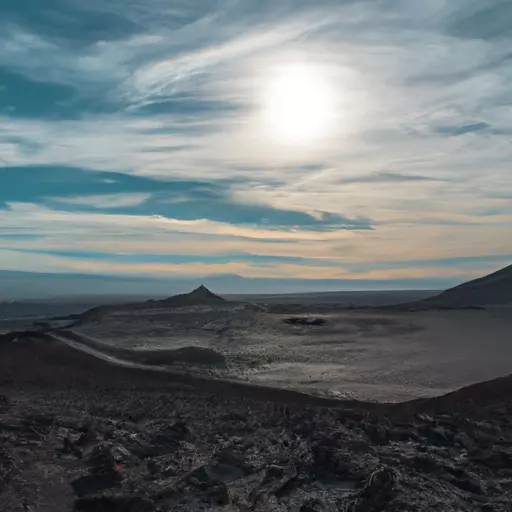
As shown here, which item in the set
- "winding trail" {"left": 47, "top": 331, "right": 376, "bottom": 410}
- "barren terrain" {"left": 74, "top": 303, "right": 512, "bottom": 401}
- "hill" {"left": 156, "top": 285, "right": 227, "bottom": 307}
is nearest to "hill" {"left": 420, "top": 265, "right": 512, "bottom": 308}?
"barren terrain" {"left": 74, "top": 303, "right": 512, "bottom": 401}

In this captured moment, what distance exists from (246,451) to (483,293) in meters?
27.7

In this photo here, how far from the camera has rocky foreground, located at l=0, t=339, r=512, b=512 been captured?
6.16m

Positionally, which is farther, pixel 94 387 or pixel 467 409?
pixel 94 387

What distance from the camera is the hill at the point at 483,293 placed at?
3145cm

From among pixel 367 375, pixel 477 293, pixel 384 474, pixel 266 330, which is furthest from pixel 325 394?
pixel 477 293

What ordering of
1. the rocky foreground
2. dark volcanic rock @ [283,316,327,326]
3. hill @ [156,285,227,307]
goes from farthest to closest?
hill @ [156,285,227,307] → dark volcanic rock @ [283,316,327,326] → the rocky foreground

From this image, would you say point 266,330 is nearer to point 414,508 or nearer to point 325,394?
point 325,394

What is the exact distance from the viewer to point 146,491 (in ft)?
20.4

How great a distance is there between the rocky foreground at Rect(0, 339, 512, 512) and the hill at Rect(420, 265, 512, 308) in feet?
71.9

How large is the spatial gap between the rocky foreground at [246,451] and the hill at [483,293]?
2192cm

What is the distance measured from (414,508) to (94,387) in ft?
25.5

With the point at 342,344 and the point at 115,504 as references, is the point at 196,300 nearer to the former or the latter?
the point at 342,344

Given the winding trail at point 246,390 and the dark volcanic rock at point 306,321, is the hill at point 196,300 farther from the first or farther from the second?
the winding trail at point 246,390

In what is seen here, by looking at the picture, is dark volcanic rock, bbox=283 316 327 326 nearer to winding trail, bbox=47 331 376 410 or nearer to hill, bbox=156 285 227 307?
winding trail, bbox=47 331 376 410
